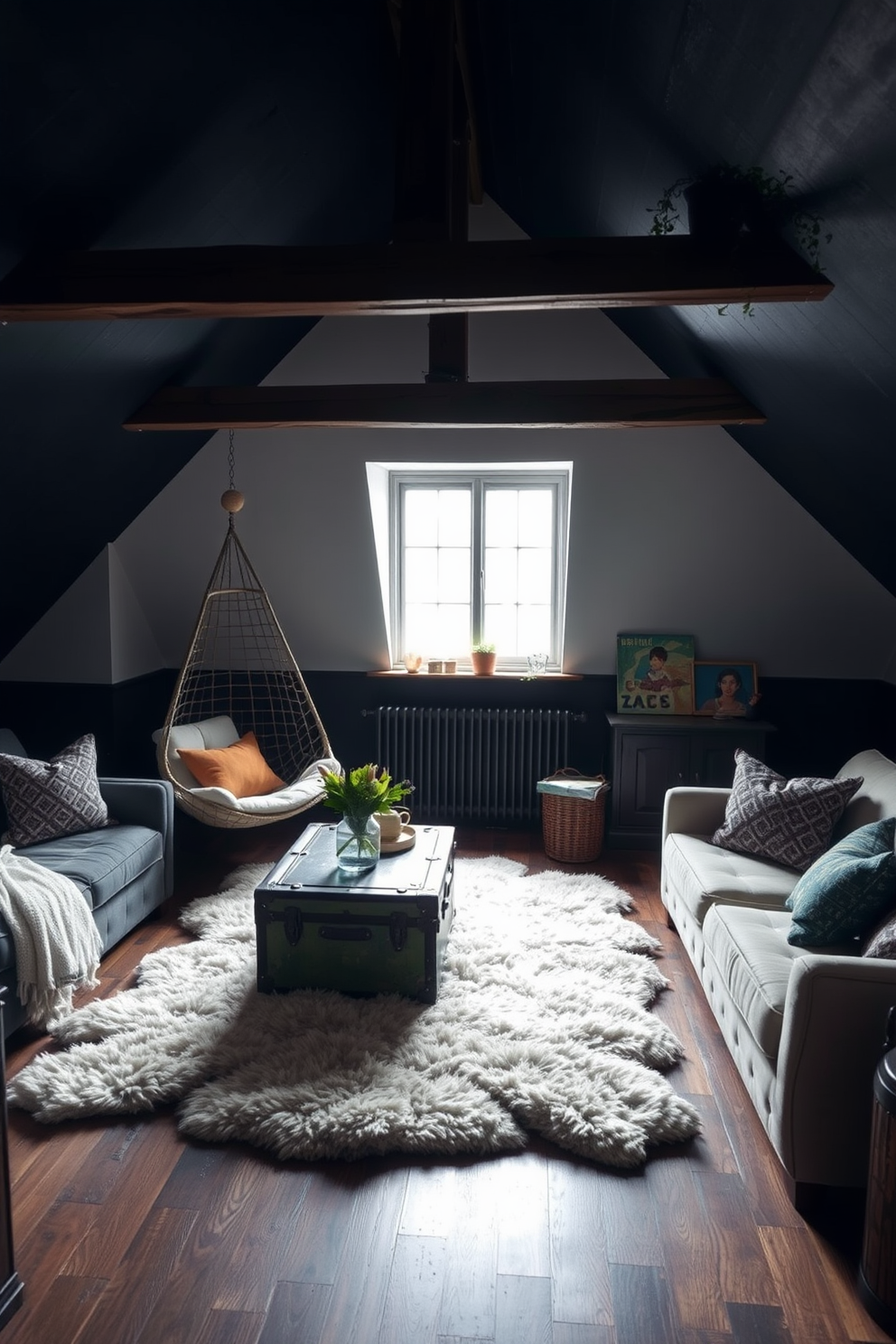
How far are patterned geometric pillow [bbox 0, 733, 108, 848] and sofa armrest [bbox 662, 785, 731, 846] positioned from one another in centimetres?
243

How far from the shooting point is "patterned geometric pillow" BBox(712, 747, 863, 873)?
346cm

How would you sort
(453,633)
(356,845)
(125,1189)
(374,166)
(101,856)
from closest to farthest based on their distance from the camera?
(125,1189), (356,845), (101,856), (374,166), (453,633)

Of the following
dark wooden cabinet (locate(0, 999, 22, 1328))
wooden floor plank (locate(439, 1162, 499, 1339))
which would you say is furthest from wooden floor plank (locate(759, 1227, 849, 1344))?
dark wooden cabinet (locate(0, 999, 22, 1328))

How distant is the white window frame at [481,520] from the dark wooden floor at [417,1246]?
3.26 m

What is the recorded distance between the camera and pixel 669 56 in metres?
2.34

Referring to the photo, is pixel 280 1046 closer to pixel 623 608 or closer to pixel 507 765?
pixel 507 765

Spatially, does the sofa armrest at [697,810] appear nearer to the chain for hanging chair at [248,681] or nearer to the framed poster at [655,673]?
the framed poster at [655,673]

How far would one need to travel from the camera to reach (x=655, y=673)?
5.25 meters

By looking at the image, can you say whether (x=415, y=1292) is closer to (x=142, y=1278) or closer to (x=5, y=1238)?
(x=142, y=1278)

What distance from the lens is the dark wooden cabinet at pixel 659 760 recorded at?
493 cm

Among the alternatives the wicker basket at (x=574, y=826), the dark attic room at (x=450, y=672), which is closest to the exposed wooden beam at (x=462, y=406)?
the dark attic room at (x=450, y=672)

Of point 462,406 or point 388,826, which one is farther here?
point 462,406

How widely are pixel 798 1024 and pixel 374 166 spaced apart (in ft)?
11.9

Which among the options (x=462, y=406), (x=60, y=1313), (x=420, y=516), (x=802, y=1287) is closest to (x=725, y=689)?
(x=420, y=516)
